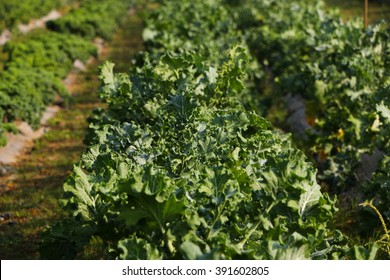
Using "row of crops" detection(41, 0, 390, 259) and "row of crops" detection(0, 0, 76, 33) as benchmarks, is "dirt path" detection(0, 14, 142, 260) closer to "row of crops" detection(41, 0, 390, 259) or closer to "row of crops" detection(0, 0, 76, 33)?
Answer: "row of crops" detection(41, 0, 390, 259)

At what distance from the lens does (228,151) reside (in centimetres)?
541

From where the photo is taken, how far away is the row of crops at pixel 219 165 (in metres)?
4.22

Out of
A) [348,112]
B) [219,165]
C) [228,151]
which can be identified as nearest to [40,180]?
[348,112]

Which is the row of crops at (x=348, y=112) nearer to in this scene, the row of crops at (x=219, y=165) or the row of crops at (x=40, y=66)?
the row of crops at (x=219, y=165)

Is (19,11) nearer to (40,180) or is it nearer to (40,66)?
(40,66)

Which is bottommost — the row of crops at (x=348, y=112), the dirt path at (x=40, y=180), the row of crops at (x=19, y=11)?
the row of crops at (x=19, y=11)

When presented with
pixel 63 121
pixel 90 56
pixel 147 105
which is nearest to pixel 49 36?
pixel 90 56

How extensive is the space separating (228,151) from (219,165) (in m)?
0.58

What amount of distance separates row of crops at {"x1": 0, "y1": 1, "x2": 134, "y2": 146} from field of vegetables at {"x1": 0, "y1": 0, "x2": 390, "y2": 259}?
55 mm

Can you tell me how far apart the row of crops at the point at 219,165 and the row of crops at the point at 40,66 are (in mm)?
3075

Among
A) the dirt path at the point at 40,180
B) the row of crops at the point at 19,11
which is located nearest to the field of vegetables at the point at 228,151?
the dirt path at the point at 40,180

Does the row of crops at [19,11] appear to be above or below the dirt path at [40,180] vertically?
below

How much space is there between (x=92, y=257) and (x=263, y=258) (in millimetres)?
3160

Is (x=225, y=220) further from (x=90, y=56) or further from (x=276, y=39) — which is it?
(x=90, y=56)
